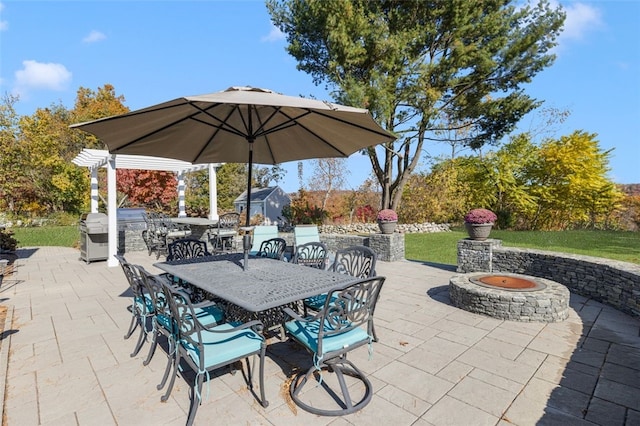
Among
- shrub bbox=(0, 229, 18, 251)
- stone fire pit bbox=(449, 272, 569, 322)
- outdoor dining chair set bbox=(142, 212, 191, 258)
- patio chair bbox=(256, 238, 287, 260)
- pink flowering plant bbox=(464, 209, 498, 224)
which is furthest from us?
shrub bbox=(0, 229, 18, 251)

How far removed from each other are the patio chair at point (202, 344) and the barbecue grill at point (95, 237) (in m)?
6.78

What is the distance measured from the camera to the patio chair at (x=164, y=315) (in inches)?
90.8

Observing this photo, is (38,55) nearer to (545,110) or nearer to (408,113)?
(408,113)

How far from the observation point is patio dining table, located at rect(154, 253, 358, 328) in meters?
2.29

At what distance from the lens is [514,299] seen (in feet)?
12.7

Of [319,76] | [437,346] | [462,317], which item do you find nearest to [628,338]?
[462,317]

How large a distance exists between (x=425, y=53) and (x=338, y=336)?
1141cm

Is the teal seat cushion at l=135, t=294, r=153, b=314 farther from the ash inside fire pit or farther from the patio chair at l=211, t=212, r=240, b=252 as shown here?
the patio chair at l=211, t=212, r=240, b=252

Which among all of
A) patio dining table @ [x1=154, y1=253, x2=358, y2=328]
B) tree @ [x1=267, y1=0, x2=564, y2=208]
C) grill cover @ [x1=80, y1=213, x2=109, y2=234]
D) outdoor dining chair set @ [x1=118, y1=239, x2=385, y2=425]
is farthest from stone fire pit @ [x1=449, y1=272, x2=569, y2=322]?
grill cover @ [x1=80, y1=213, x2=109, y2=234]

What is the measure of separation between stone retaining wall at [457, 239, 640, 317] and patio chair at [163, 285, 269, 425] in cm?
480

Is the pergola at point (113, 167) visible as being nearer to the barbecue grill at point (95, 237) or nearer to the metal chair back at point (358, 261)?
the barbecue grill at point (95, 237)

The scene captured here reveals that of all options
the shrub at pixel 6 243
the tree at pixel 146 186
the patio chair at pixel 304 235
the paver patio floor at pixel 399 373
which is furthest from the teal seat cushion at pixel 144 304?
the tree at pixel 146 186

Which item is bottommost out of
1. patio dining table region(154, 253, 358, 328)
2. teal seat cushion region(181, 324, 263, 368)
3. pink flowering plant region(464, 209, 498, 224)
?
teal seat cushion region(181, 324, 263, 368)

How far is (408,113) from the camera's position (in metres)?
11.4
